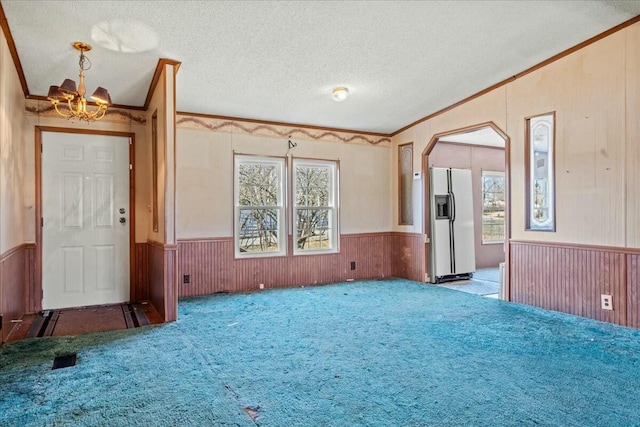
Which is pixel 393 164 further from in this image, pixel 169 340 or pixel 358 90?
pixel 169 340

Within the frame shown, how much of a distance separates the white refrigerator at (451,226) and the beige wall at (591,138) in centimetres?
157

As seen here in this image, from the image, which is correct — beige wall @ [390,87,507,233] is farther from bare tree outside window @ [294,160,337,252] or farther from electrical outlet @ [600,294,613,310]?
electrical outlet @ [600,294,613,310]

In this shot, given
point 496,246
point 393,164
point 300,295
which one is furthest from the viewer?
point 496,246

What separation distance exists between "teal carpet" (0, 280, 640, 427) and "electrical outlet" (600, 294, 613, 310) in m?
0.22

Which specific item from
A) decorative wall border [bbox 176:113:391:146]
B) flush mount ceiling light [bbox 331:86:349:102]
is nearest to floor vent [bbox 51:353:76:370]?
decorative wall border [bbox 176:113:391:146]

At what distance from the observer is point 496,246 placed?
779 centimetres

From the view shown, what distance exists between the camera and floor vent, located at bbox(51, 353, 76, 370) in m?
2.75

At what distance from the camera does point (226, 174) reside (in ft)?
17.6

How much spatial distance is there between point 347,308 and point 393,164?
313 cm

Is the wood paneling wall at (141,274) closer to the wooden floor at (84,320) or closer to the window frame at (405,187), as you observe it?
the wooden floor at (84,320)

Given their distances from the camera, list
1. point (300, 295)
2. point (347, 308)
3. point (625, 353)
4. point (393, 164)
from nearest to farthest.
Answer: point (625, 353) < point (347, 308) < point (300, 295) < point (393, 164)

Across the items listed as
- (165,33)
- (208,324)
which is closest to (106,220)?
(208,324)

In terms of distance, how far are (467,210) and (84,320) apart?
5748mm

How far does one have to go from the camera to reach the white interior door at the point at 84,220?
175 inches
